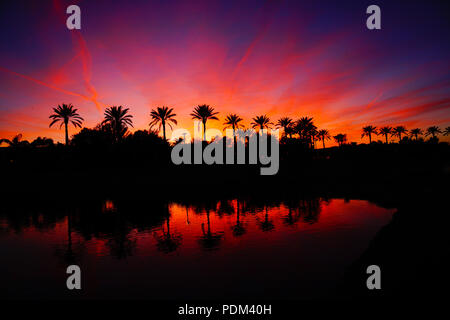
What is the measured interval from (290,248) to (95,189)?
1483 inches

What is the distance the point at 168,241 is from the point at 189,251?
2.21 meters

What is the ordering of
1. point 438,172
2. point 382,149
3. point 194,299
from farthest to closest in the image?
point 382,149 → point 438,172 → point 194,299

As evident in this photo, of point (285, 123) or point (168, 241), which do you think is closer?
point (168, 241)

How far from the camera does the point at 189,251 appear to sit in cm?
1248

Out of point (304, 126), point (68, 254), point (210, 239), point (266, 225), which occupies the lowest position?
point (68, 254)

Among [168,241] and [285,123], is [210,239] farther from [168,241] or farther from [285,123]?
[285,123]

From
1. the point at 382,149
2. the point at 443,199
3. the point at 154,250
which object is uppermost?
the point at 382,149

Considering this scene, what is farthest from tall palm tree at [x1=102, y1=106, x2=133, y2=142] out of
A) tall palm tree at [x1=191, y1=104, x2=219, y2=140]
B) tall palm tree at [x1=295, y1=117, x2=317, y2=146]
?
tall palm tree at [x1=295, y1=117, x2=317, y2=146]

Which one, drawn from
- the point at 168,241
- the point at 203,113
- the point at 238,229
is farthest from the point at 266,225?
the point at 203,113

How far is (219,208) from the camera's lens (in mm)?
23953

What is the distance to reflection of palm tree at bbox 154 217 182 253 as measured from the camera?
1294 cm

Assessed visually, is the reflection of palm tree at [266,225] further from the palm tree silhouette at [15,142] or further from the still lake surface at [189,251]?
the palm tree silhouette at [15,142]
